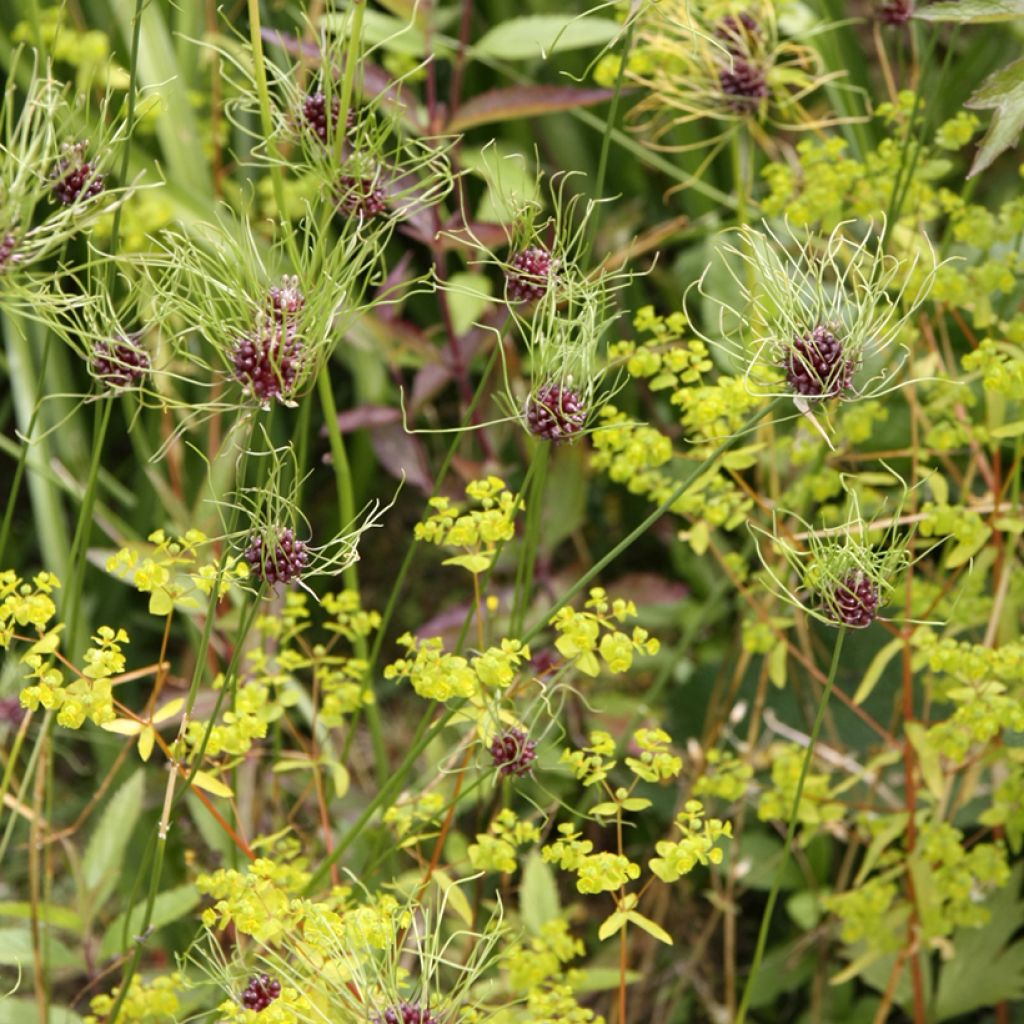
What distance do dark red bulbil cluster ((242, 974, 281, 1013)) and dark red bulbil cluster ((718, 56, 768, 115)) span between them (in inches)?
25.9

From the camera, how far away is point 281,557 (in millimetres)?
750

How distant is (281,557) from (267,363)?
0.10 m

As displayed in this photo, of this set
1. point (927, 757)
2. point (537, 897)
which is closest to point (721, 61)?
point (927, 757)

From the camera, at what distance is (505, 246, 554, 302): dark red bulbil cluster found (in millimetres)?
810

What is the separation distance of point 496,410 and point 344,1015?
712 millimetres

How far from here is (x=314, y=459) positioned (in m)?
1.69

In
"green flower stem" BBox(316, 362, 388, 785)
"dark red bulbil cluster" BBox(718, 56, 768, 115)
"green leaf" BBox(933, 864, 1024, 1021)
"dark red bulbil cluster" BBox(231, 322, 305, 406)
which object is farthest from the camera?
"green leaf" BBox(933, 864, 1024, 1021)

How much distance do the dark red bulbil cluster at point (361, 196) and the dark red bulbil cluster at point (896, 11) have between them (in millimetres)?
451

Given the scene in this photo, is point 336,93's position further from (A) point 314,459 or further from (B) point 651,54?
(A) point 314,459

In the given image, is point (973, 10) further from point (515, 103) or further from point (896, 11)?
point (515, 103)

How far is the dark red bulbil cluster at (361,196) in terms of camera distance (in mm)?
811

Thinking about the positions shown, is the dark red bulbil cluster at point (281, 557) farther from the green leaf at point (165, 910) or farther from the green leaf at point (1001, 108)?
the green leaf at point (1001, 108)

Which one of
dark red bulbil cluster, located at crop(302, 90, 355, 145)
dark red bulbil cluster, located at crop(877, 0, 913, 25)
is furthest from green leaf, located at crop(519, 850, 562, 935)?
dark red bulbil cluster, located at crop(877, 0, 913, 25)

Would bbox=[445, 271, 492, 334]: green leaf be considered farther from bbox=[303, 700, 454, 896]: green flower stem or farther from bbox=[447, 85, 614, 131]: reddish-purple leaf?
bbox=[303, 700, 454, 896]: green flower stem
